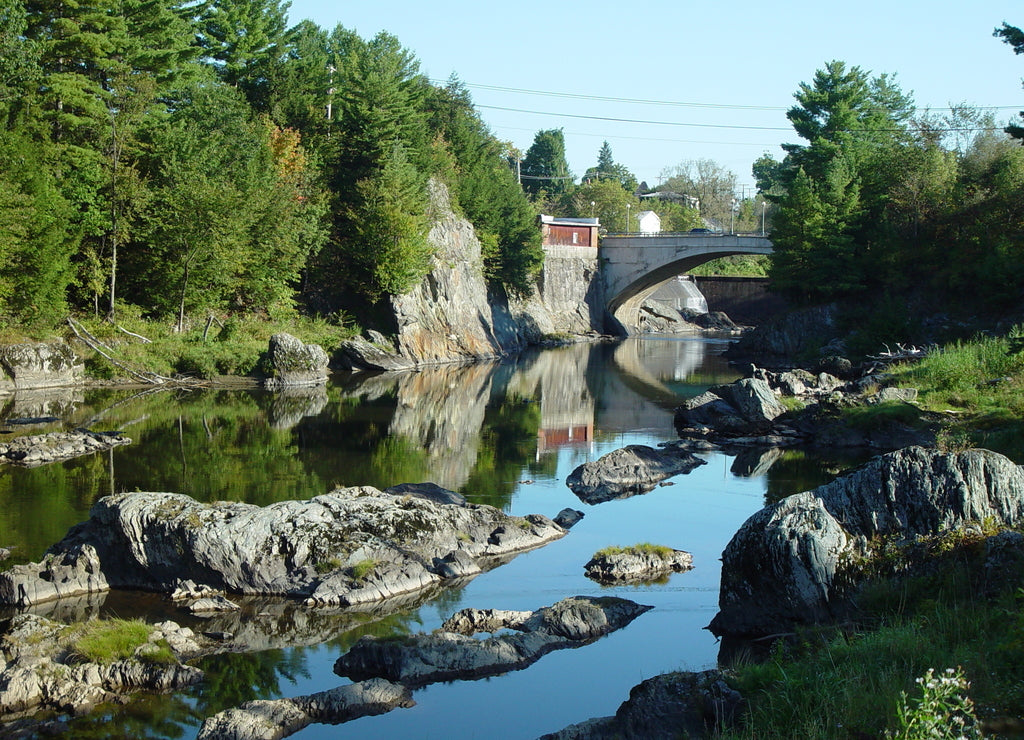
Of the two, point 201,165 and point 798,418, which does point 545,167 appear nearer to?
point 201,165

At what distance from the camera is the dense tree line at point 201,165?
3741 cm

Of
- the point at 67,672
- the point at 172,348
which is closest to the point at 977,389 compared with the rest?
the point at 67,672

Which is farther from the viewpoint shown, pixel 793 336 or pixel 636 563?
pixel 793 336

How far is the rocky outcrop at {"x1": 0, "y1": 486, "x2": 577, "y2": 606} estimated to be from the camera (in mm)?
15859

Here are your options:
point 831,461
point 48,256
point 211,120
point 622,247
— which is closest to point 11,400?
point 48,256

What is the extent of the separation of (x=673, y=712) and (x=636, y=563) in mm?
7578

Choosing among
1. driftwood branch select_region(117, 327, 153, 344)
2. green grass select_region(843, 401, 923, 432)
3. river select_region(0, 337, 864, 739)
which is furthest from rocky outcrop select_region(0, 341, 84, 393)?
green grass select_region(843, 401, 923, 432)

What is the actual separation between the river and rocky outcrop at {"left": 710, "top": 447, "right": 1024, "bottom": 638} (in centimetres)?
102

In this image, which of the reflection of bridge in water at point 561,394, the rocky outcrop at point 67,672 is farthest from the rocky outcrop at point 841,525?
the reflection of bridge in water at point 561,394

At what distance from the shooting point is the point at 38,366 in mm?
37000

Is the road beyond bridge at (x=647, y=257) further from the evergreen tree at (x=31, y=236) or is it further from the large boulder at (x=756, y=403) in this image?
the evergreen tree at (x=31, y=236)

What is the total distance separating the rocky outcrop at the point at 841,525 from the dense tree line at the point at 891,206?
32660mm

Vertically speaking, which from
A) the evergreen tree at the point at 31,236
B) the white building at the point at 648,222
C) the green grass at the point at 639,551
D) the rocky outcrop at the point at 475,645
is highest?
the white building at the point at 648,222

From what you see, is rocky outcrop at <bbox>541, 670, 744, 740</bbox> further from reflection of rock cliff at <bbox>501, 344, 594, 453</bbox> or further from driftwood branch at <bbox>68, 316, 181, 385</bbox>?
driftwood branch at <bbox>68, 316, 181, 385</bbox>
